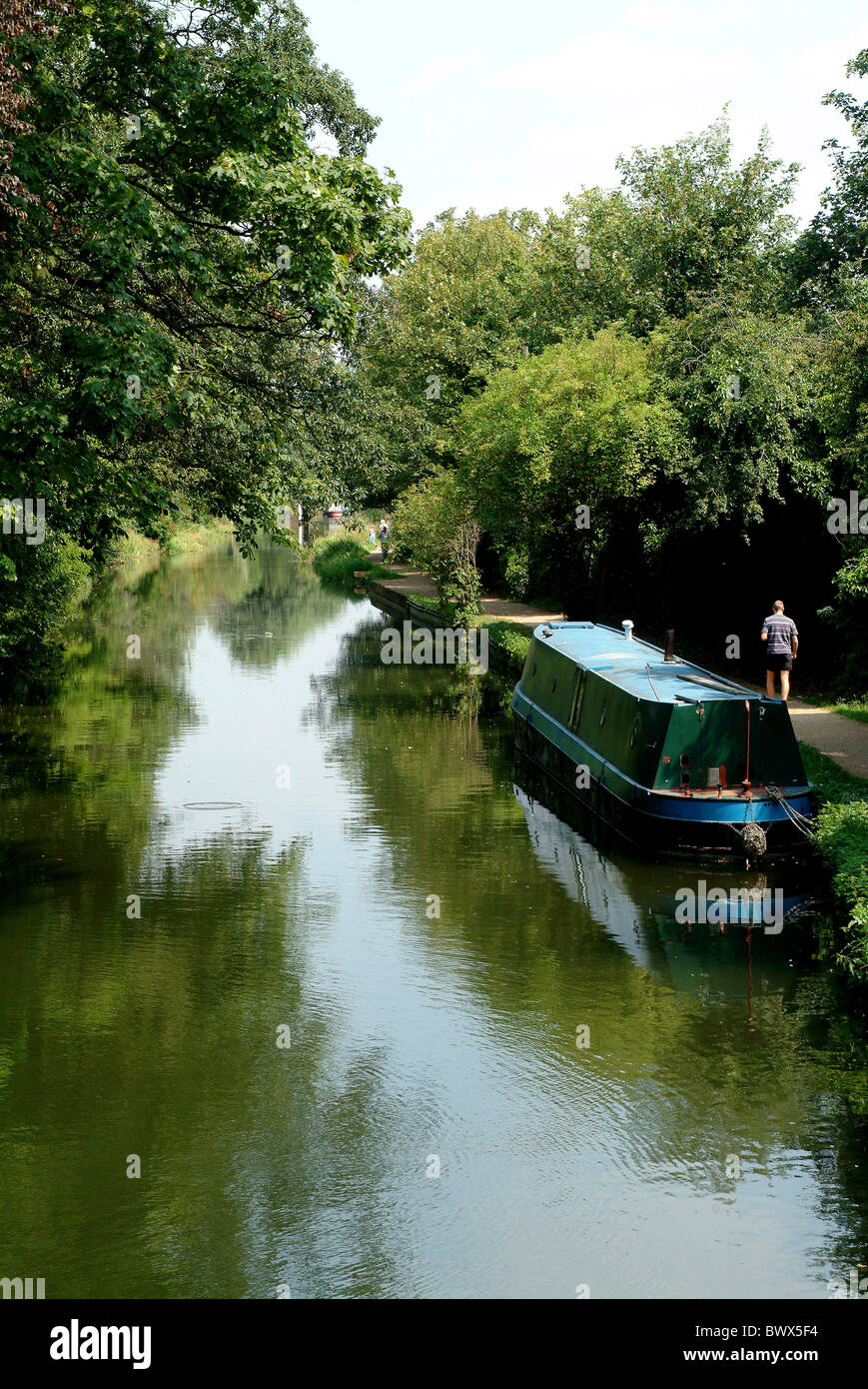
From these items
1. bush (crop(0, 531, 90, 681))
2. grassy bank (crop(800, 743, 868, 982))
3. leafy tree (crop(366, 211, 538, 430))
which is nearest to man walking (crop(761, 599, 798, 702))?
grassy bank (crop(800, 743, 868, 982))

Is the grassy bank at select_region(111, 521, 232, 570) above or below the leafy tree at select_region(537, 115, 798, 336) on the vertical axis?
below

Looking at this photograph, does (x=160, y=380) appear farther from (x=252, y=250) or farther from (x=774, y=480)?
(x=774, y=480)

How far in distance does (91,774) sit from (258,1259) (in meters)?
11.5

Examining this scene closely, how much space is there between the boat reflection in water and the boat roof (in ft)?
5.75

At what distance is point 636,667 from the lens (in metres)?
16.0

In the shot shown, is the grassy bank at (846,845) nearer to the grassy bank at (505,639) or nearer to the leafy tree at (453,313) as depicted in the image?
the grassy bank at (505,639)

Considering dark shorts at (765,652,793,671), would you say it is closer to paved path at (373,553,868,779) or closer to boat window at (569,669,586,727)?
paved path at (373,553,868,779)

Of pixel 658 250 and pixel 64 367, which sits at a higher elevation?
pixel 658 250

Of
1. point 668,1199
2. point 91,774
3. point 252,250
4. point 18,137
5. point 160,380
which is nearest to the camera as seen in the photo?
point 668,1199

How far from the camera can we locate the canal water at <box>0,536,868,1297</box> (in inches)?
251

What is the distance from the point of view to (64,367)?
502 inches

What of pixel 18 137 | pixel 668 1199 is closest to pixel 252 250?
pixel 18 137

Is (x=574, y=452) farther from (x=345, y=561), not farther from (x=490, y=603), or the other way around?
(x=345, y=561)

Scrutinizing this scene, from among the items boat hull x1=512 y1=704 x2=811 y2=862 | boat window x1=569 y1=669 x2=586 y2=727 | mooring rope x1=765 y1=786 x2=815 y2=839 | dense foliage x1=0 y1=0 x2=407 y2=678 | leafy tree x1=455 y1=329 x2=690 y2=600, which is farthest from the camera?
leafy tree x1=455 y1=329 x2=690 y2=600
